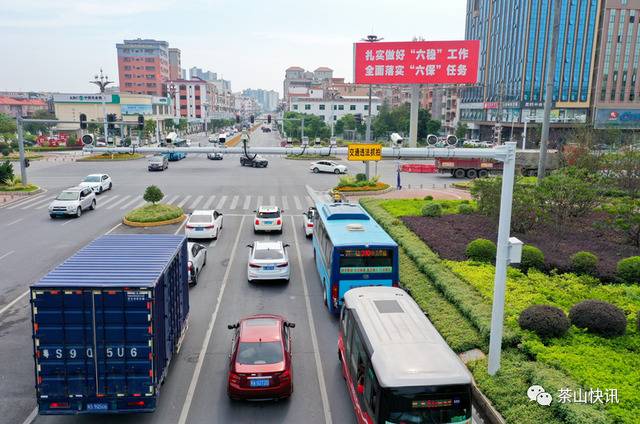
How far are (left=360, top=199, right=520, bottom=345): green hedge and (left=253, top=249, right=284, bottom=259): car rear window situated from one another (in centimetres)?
528

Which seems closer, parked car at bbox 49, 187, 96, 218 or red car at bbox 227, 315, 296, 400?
red car at bbox 227, 315, 296, 400

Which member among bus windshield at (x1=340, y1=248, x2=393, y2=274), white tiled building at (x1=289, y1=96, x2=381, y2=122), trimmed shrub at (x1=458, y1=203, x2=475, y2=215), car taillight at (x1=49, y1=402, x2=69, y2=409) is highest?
white tiled building at (x1=289, y1=96, x2=381, y2=122)

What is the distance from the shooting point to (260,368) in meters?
10.7

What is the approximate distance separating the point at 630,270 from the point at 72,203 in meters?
28.2

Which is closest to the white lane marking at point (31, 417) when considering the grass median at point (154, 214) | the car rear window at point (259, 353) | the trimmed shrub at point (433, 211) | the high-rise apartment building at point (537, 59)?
the car rear window at point (259, 353)

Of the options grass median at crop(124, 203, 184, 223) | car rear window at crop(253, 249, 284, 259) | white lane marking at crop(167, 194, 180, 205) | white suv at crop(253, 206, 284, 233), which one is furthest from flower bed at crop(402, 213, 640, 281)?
white lane marking at crop(167, 194, 180, 205)

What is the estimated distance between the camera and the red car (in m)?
10.6

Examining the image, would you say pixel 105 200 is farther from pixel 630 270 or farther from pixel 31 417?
pixel 630 270

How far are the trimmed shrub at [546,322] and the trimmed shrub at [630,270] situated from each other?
17.9 ft

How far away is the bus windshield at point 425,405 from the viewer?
8352 millimetres

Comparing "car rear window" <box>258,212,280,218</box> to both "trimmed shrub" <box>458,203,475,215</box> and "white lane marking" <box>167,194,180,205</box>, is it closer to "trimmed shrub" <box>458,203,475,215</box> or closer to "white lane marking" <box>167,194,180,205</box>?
"trimmed shrub" <box>458,203,475,215</box>

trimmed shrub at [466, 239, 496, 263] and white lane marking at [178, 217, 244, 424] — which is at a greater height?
trimmed shrub at [466, 239, 496, 263]

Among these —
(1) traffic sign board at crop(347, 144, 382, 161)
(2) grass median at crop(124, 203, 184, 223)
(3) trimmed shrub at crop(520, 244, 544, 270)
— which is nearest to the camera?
(1) traffic sign board at crop(347, 144, 382, 161)

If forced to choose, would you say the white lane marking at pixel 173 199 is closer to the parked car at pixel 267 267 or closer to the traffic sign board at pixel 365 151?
the parked car at pixel 267 267
